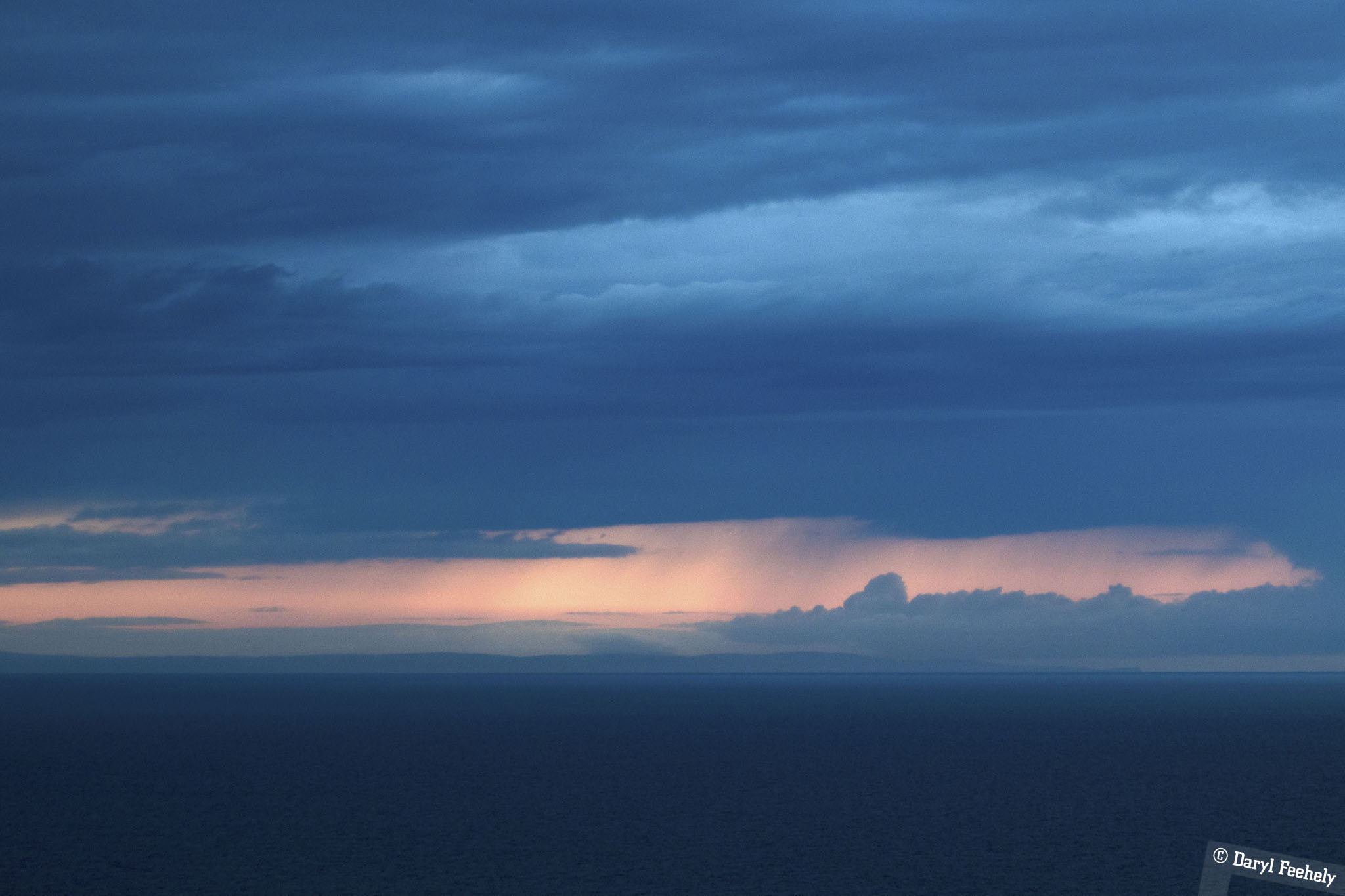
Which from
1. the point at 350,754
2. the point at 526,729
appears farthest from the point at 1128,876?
the point at 526,729

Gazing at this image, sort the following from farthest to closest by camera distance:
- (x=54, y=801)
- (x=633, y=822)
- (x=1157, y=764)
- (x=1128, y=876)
A: (x=1157, y=764) → (x=54, y=801) → (x=633, y=822) → (x=1128, y=876)

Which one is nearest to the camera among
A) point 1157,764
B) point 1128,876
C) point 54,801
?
point 1128,876

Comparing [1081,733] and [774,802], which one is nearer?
[774,802]

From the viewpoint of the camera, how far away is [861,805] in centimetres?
8581

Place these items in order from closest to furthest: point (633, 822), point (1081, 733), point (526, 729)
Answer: point (633, 822), point (1081, 733), point (526, 729)

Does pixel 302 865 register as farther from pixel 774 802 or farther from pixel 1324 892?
pixel 1324 892

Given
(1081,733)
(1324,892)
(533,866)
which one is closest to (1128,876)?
(1324,892)

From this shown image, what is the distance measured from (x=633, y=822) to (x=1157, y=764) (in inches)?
2239

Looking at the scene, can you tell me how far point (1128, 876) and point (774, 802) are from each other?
31.3 m

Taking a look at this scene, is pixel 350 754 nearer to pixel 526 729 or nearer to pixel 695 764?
pixel 695 764

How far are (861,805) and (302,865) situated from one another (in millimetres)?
35208

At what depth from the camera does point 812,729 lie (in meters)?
177

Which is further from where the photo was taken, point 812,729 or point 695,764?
point 812,729

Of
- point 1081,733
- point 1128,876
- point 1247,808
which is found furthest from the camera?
point 1081,733
